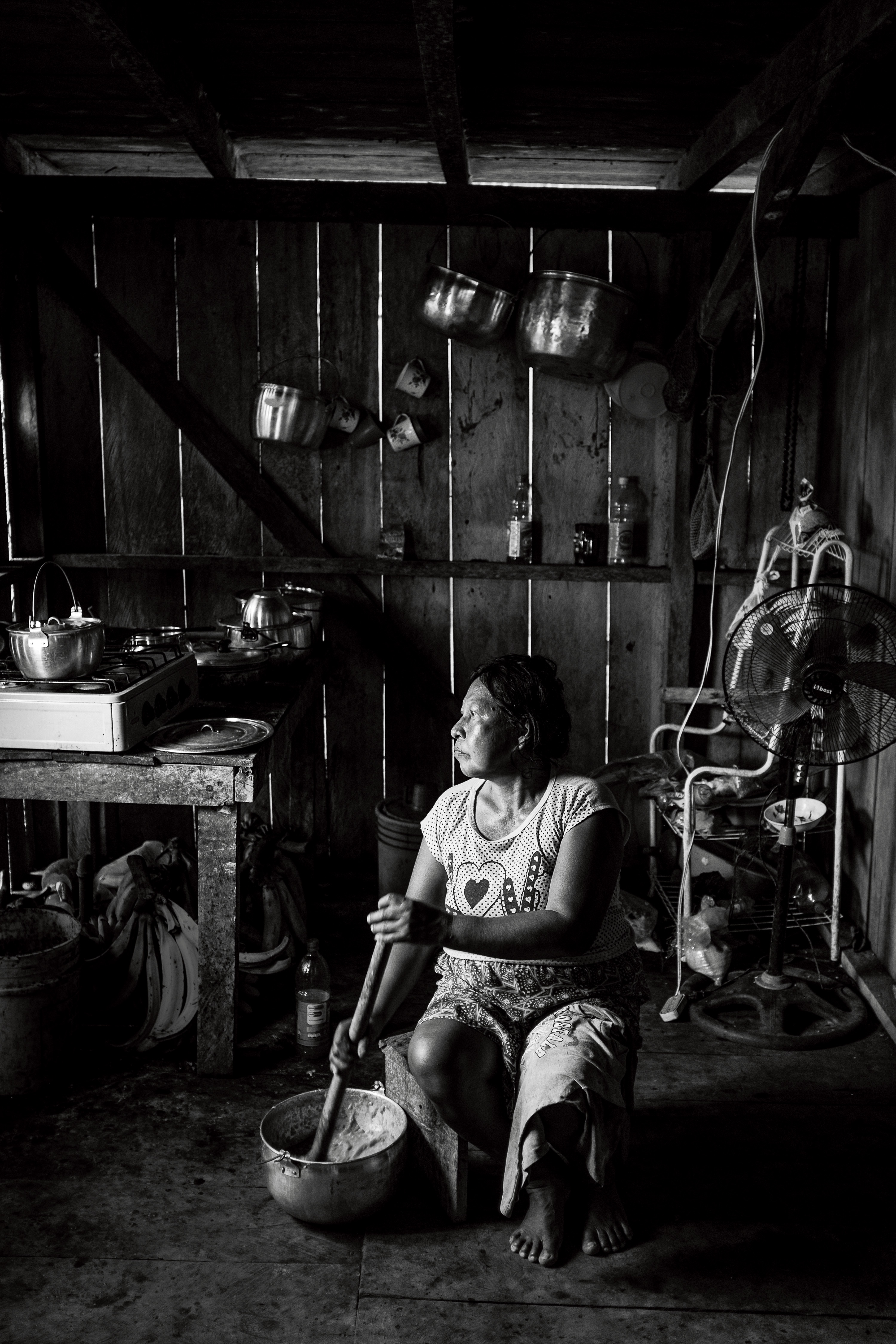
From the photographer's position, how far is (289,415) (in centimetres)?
504

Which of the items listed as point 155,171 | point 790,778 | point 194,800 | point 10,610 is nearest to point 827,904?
point 790,778

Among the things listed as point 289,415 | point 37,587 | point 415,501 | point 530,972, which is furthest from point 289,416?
point 530,972

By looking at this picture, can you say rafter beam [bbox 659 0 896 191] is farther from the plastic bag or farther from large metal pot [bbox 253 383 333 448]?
large metal pot [bbox 253 383 333 448]

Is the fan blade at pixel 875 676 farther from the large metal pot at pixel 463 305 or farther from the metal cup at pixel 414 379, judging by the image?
the metal cup at pixel 414 379

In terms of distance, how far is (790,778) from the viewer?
3.94 metres

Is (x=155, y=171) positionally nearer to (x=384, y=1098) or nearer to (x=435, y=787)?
(x=435, y=787)

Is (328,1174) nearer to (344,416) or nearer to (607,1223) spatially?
(607,1223)

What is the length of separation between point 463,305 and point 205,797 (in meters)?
2.41

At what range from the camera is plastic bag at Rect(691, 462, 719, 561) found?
16.1 ft

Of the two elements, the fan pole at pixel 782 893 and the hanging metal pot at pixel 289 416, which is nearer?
the fan pole at pixel 782 893

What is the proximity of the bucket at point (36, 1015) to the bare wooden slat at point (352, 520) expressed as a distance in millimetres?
1988

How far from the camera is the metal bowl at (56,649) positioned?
354 centimetres

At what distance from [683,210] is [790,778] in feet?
8.01

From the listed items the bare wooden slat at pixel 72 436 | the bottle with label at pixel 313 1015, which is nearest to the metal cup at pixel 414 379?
the bare wooden slat at pixel 72 436
